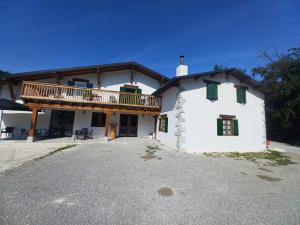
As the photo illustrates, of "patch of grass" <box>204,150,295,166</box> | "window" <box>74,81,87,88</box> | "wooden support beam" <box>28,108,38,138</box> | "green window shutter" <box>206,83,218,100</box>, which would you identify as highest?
"window" <box>74,81,87,88</box>

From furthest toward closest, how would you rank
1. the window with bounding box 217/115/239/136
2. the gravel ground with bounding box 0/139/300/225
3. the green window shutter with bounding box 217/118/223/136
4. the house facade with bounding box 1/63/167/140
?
the window with bounding box 217/115/239/136
the house facade with bounding box 1/63/167/140
the green window shutter with bounding box 217/118/223/136
the gravel ground with bounding box 0/139/300/225

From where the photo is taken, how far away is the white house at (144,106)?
34.6ft

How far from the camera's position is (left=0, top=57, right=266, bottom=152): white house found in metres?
10.6

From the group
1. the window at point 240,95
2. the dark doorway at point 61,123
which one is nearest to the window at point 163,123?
the window at point 240,95

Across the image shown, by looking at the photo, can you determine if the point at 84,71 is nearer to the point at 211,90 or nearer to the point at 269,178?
the point at 211,90

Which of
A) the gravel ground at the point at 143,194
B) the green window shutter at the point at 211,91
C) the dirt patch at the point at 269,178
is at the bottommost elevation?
the gravel ground at the point at 143,194

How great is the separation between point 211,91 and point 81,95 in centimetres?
962

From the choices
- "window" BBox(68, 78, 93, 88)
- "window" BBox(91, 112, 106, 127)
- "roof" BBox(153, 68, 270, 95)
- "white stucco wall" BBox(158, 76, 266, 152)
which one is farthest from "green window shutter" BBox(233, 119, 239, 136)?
"window" BBox(68, 78, 93, 88)

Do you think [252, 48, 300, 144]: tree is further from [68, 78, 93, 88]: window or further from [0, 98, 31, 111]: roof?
[0, 98, 31, 111]: roof

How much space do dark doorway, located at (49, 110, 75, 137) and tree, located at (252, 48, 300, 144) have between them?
18.6m

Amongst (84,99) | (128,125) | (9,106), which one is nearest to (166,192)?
(84,99)

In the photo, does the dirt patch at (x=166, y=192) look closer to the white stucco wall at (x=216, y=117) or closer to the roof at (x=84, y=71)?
the white stucco wall at (x=216, y=117)

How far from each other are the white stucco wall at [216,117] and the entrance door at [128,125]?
3.12 meters

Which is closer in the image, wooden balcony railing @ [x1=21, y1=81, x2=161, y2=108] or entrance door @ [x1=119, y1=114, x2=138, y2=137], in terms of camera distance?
wooden balcony railing @ [x1=21, y1=81, x2=161, y2=108]
